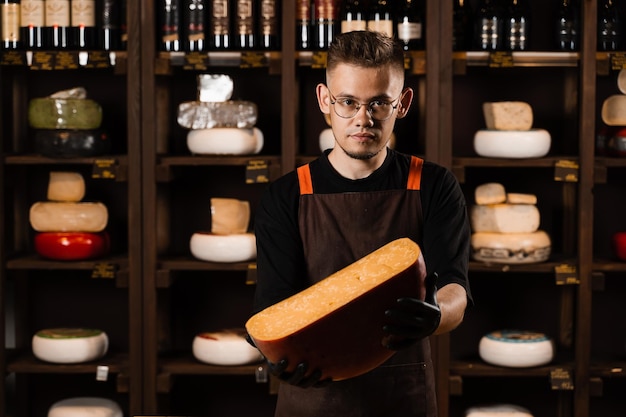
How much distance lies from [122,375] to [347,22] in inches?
57.4

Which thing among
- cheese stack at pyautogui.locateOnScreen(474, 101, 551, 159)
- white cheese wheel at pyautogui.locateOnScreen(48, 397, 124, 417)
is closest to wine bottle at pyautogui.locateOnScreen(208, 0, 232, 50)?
cheese stack at pyautogui.locateOnScreen(474, 101, 551, 159)

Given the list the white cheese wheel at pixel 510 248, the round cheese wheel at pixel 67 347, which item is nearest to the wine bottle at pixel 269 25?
the white cheese wheel at pixel 510 248

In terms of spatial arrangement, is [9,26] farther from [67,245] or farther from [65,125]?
[67,245]

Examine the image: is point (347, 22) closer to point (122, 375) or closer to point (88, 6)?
point (88, 6)

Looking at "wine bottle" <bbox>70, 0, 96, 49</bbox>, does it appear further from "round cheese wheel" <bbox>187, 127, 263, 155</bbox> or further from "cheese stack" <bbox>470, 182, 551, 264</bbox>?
"cheese stack" <bbox>470, 182, 551, 264</bbox>

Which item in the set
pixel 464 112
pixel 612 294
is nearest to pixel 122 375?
pixel 464 112

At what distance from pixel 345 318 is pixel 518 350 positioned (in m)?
1.96

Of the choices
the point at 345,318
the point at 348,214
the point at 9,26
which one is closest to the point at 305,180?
the point at 348,214

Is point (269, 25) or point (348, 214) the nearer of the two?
point (348, 214)

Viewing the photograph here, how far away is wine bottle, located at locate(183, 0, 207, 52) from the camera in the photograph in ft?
11.1

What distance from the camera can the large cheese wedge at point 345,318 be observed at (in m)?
1.51

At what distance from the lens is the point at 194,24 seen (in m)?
3.38

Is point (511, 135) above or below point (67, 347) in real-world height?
above

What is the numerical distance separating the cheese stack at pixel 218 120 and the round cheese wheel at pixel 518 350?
42.8 inches
